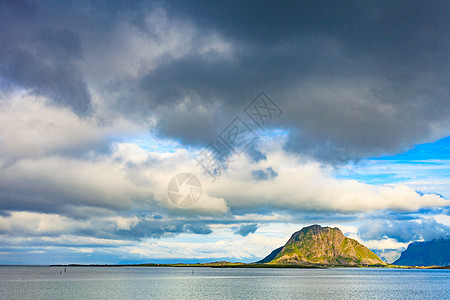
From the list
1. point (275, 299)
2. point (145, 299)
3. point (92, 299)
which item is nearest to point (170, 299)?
point (145, 299)

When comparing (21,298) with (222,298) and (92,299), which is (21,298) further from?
(222,298)

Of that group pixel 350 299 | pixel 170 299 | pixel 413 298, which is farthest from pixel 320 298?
pixel 170 299

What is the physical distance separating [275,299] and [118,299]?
5727 centimetres

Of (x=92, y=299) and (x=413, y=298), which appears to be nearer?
(x=92, y=299)

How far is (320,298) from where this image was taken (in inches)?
5920

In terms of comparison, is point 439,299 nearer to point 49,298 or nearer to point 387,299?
point 387,299

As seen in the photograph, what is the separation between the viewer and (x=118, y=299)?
5605 inches

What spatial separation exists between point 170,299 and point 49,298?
46068mm

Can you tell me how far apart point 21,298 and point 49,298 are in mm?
10561

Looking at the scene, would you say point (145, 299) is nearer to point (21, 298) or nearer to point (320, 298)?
point (21, 298)

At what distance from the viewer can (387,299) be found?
490 ft

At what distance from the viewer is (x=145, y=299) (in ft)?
468

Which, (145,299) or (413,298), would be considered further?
(413,298)

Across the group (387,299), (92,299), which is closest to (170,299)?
(92,299)
